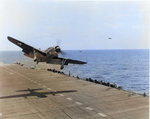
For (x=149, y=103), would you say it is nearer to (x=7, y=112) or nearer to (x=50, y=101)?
(x=50, y=101)

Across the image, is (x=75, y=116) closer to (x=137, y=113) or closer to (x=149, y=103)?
(x=137, y=113)

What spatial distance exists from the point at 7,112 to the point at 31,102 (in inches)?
222

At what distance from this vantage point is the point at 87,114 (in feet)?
83.9

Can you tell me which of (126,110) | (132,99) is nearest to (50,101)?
(126,110)

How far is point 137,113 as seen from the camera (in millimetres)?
26328

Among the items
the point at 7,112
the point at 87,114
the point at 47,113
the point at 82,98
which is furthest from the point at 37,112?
the point at 82,98

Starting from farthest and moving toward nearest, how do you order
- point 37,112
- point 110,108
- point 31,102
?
point 31,102
point 110,108
point 37,112

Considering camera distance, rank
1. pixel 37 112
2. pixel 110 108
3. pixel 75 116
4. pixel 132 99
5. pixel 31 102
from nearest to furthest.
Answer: pixel 75 116, pixel 37 112, pixel 110 108, pixel 31 102, pixel 132 99

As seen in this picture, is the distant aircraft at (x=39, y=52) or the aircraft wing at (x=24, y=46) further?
the distant aircraft at (x=39, y=52)

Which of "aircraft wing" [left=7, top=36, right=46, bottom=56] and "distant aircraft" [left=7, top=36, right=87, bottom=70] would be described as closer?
"aircraft wing" [left=7, top=36, right=46, bottom=56]

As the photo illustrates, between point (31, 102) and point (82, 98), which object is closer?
point (31, 102)

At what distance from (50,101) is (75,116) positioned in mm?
8533

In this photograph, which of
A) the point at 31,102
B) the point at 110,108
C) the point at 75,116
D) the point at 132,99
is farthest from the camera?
the point at 132,99

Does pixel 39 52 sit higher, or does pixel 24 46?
pixel 24 46
